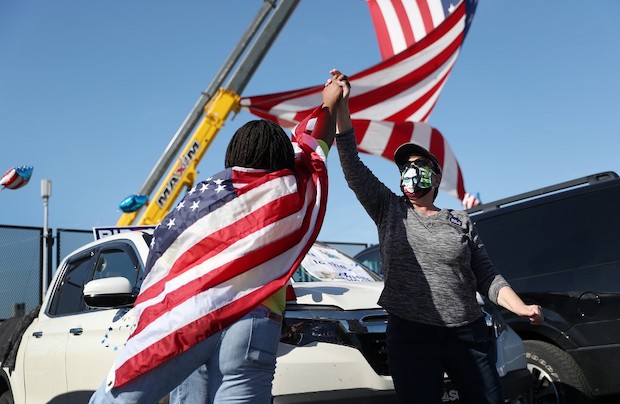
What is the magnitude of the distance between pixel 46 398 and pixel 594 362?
3891 mm

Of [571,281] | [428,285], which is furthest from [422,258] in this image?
[571,281]

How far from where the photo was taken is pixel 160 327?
2.25 meters

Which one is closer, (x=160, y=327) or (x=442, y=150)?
(x=160, y=327)

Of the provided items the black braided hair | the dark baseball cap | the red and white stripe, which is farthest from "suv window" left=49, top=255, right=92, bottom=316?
the red and white stripe

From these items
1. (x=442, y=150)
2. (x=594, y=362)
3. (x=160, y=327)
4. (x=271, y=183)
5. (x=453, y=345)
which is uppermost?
(x=442, y=150)

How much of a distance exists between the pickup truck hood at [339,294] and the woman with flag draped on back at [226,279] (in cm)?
104

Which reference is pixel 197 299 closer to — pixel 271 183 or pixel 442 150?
pixel 271 183

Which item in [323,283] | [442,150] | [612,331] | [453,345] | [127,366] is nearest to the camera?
[127,366]

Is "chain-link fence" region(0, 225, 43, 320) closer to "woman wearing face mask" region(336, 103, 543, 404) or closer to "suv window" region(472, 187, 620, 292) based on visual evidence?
"suv window" region(472, 187, 620, 292)

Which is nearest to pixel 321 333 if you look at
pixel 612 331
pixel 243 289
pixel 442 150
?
pixel 243 289

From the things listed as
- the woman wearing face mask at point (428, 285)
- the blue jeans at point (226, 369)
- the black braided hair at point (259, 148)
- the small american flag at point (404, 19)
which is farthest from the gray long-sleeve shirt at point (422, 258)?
the small american flag at point (404, 19)

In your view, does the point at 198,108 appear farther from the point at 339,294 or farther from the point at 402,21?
the point at 339,294

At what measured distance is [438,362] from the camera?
3.06 m

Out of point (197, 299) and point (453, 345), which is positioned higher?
point (197, 299)
